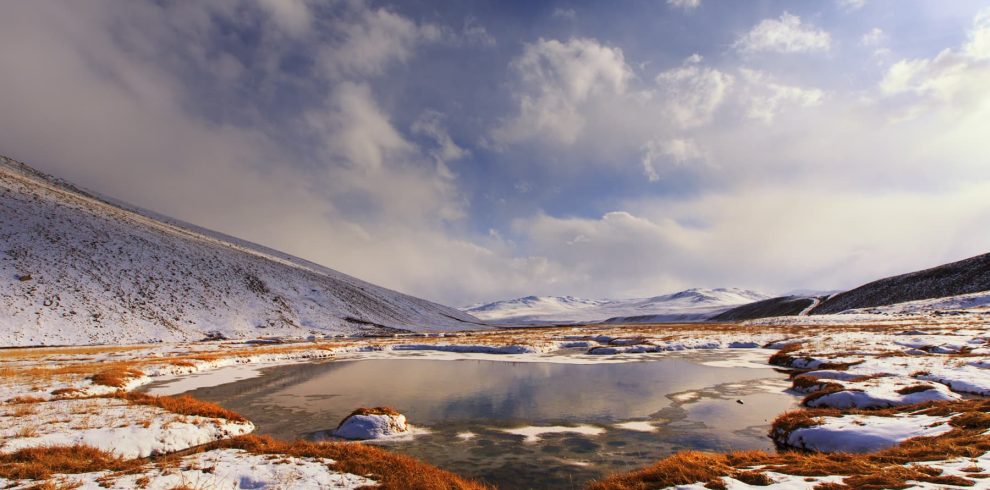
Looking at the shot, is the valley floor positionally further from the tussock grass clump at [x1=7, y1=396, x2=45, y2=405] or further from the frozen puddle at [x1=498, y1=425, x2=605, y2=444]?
the frozen puddle at [x1=498, y1=425, x2=605, y2=444]

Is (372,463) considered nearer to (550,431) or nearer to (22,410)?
(550,431)

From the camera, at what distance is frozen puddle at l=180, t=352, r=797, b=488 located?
46.8ft

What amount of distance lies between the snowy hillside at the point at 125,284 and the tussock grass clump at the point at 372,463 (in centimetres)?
6741

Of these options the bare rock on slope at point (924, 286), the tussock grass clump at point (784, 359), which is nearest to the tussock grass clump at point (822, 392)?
the tussock grass clump at point (784, 359)

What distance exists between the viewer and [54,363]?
120 ft

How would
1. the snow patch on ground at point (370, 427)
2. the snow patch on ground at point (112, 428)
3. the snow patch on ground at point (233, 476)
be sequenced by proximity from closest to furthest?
the snow patch on ground at point (233, 476) → the snow patch on ground at point (112, 428) → the snow patch on ground at point (370, 427)

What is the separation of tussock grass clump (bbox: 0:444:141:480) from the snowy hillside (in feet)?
212

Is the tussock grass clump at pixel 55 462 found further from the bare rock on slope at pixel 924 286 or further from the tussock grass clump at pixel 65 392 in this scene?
the bare rock on slope at pixel 924 286

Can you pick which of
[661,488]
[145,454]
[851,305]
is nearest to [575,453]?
[661,488]

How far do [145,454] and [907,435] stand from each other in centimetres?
2424

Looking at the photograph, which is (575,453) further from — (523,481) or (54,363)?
(54,363)

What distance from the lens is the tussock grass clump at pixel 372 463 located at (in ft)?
35.6

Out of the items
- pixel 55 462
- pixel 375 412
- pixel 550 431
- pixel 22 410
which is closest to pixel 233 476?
pixel 55 462

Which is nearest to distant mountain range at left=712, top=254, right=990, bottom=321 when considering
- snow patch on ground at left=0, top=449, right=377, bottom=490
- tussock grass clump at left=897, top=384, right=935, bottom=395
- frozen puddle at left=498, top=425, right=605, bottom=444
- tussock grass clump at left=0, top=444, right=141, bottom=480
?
tussock grass clump at left=897, top=384, right=935, bottom=395
